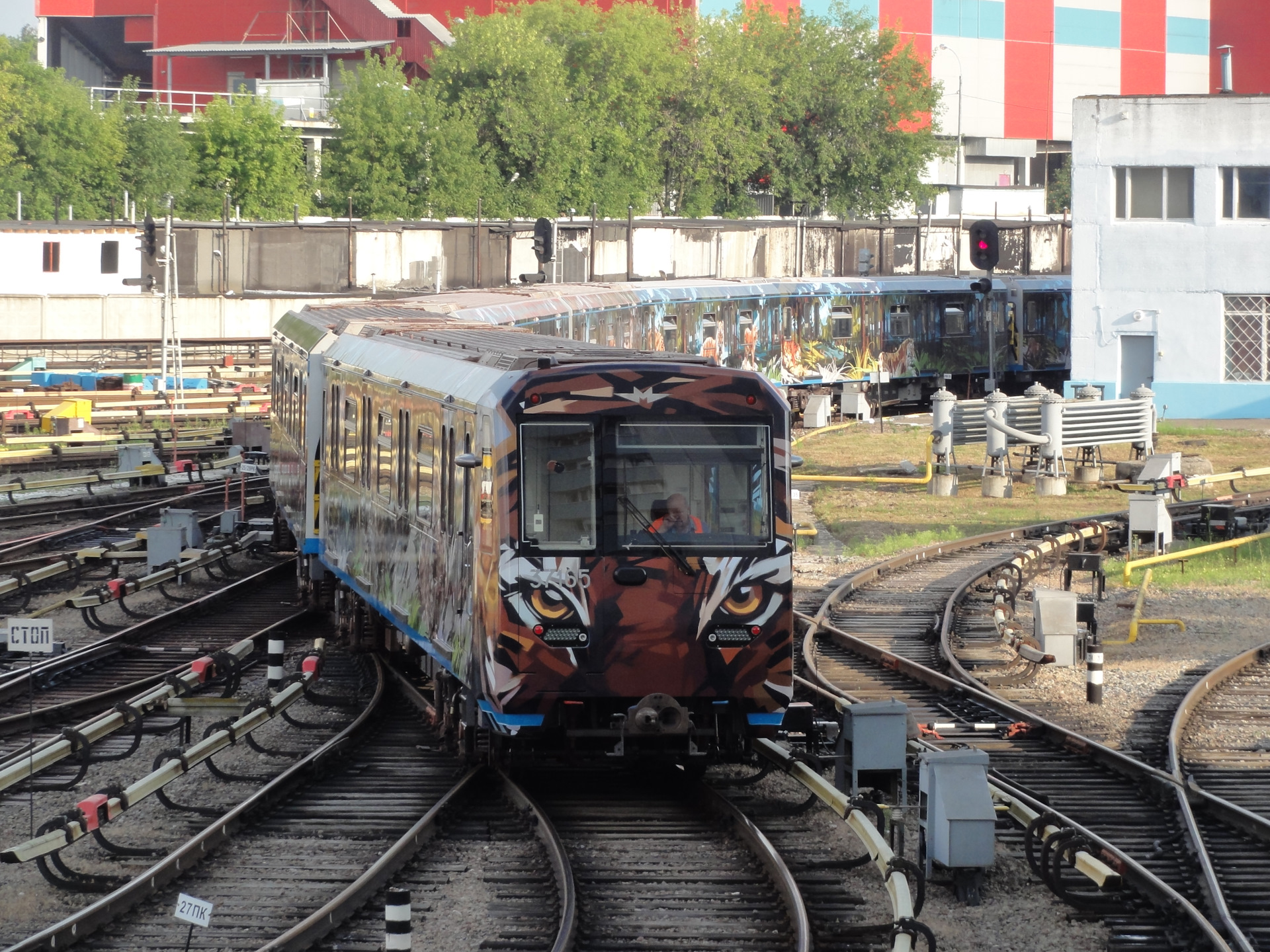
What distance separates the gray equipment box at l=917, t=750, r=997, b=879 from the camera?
9.39m

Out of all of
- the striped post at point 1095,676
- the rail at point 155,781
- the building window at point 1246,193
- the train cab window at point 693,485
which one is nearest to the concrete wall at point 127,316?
the building window at point 1246,193

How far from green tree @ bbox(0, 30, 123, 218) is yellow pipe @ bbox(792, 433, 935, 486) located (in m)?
46.2

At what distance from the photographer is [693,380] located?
419 inches

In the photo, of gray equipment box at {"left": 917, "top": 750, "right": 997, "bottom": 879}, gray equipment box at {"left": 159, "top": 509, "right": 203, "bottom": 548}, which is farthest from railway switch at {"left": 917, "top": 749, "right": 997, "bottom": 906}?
gray equipment box at {"left": 159, "top": 509, "right": 203, "bottom": 548}

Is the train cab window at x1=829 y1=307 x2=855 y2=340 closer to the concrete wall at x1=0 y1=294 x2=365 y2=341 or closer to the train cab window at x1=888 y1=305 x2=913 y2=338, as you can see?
the train cab window at x1=888 y1=305 x2=913 y2=338

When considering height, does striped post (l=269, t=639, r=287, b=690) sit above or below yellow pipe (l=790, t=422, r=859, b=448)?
below

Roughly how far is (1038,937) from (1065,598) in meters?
7.76

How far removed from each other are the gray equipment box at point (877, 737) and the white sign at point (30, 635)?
5.28 meters

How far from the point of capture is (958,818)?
9453mm

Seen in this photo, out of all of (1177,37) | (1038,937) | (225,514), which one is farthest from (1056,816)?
(1177,37)

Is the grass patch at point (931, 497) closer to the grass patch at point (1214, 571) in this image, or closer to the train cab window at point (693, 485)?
the grass patch at point (1214, 571)

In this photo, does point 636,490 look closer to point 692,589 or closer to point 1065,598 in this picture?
point 692,589

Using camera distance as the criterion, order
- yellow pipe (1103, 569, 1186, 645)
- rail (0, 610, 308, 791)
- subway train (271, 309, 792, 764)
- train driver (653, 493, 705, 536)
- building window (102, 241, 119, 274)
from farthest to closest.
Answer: building window (102, 241, 119, 274), yellow pipe (1103, 569, 1186, 645), rail (0, 610, 308, 791), train driver (653, 493, 705, 536), subway train (271, 309, 792, 764)

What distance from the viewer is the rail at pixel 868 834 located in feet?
26.8
